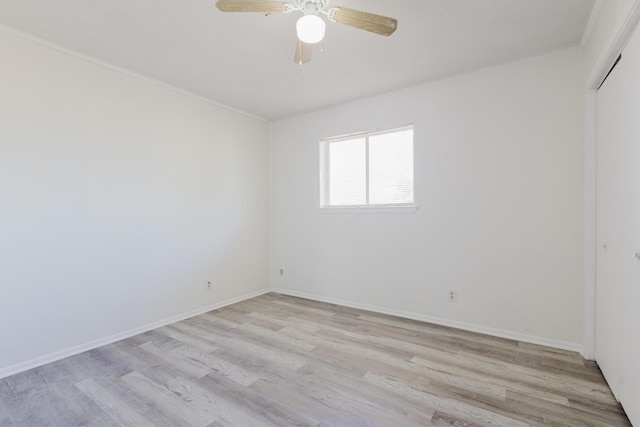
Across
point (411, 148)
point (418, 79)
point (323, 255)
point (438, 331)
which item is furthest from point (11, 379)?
point (418, 79)

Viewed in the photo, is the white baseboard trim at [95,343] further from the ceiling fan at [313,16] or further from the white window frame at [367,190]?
the ceiling fan at [313,16]

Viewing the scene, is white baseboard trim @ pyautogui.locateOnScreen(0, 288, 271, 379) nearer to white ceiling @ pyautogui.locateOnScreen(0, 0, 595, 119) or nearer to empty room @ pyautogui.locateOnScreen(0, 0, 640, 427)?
empty room @ pyautogui.locateOnScreen(0, 0, 640, 427)

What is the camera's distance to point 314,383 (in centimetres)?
209

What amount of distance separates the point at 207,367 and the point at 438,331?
2151mm

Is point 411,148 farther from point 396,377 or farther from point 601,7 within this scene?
point 396,377

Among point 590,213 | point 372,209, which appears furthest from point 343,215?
point 590,213

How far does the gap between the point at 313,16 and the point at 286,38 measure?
85 cm

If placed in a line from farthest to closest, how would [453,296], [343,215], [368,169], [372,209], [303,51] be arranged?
[343,215], [368,169], [372,209], [453,296], [303,51]

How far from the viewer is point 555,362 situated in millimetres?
2318

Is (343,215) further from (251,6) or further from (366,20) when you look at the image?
(251,6)

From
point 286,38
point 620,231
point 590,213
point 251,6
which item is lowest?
point 620,231

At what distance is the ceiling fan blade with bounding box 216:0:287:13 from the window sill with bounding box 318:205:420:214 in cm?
231

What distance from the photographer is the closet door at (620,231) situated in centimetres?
156

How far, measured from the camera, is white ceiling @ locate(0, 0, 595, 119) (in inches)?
80.4
